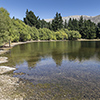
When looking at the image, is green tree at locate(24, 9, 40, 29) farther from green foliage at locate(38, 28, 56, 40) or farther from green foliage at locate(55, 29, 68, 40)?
green foliage at locate(55, 29, 68, 40)

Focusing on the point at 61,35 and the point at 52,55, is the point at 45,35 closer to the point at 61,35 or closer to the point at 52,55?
the point at 61,35

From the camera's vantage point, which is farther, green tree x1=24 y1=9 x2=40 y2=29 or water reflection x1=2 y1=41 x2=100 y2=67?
green tree x1=24 y1=9 x2=40 y2=29

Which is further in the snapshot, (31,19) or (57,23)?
(57,23)

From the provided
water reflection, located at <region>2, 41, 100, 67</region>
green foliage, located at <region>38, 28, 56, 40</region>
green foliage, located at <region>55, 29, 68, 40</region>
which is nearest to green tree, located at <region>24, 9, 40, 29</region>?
green foliage, located at <region>38, 28, 56, 40</region>

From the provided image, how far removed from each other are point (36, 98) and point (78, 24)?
191 meters

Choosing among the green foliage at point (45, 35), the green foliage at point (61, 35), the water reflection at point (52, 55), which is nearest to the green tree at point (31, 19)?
the green foliage at point (45, 35)

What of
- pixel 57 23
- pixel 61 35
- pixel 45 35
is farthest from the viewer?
pixel 57 23

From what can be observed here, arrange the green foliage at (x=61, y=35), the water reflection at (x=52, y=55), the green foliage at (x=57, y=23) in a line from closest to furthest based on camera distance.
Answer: the water reflection at (x=52, y=55)
the green foliage at (x=61, y=35)
the green foliage at (x=57, y=23)

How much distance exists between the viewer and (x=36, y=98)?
28.7ft

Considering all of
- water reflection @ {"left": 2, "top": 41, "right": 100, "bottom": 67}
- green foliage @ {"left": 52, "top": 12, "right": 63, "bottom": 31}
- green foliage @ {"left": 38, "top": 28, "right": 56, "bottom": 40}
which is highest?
green foliage @ {"left": 52, "top": 12, "right": 63, "bottom": 31}

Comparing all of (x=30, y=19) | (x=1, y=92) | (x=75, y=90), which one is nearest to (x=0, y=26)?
(x=1, y=92)

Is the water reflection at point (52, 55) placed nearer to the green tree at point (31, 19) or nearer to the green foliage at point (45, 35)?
the green foliage at point (45, 35)

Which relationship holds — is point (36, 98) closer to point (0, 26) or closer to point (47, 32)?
point (0, 26)

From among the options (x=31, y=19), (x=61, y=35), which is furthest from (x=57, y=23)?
(x=31, y=19)
